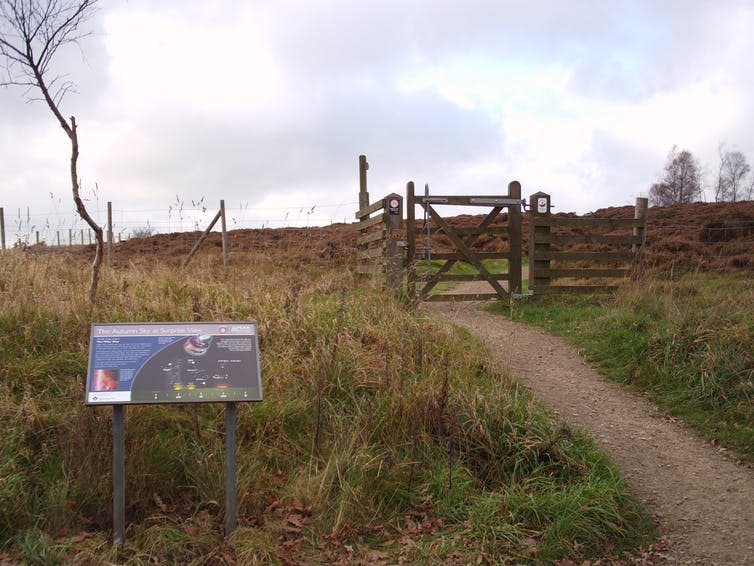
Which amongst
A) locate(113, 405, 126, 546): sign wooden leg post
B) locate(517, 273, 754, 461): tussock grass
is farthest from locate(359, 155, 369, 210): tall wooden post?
locate(113, 405, 126, 546): sign wooden leg post

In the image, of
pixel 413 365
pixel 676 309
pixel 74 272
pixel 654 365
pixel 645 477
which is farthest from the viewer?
pixel 74 272

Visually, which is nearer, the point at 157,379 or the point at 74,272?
the point at 157,379

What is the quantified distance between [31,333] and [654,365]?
238 inches

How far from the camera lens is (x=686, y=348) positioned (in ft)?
22.0

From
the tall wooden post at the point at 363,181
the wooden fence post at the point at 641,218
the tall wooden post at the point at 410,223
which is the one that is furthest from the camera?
the tall wooden post at the point at 363,181

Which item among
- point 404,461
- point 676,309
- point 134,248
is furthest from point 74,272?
point 134,248

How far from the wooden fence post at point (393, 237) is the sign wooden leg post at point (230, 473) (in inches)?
225

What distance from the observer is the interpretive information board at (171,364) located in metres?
3.68

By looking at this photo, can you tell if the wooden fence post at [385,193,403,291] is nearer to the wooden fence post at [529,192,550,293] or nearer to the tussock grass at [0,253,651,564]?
the wooden fence post at [529,192,550,293]

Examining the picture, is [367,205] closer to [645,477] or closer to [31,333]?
[31,333]

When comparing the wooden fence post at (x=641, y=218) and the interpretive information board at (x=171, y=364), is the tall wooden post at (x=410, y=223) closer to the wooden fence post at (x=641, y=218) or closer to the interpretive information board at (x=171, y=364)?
the wooden fence post at (x=641, y=218)

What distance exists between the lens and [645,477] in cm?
488

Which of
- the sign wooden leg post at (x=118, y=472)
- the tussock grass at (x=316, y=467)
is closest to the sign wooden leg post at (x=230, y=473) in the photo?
the tussock grass at (x=316, y=467)

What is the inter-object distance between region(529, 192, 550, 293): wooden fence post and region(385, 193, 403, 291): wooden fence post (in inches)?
92.1
